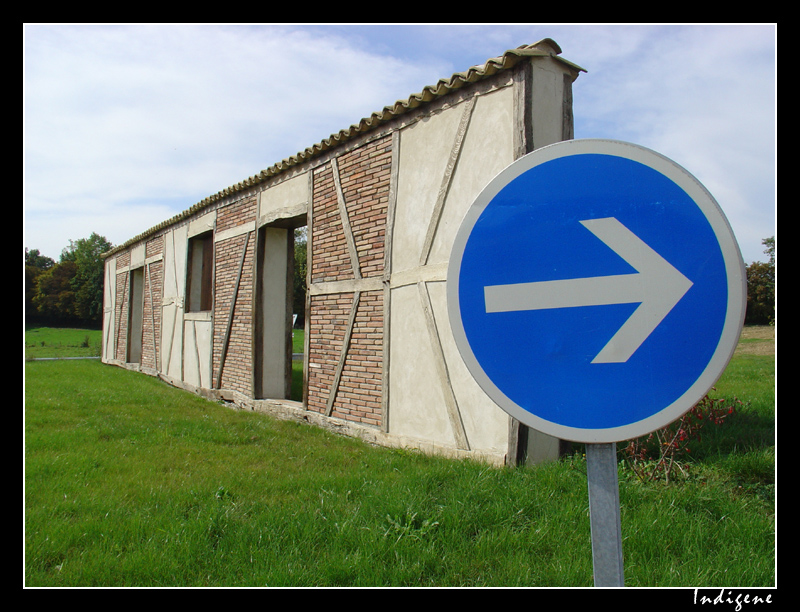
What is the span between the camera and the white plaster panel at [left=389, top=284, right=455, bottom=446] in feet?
16.7

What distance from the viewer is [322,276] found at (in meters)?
6.95

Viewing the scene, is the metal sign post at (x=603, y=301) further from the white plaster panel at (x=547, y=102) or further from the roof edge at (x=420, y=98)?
the roof edge at (x=420, y=98)

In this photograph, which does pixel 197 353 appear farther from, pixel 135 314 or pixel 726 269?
pixel 726 269

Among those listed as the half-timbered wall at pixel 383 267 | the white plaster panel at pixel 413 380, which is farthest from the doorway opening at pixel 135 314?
the white plaster panel at pixel 413 380

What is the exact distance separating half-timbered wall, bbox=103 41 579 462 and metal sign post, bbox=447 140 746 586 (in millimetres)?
3252

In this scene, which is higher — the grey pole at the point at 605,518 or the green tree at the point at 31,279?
the green tree at the point at 31,279

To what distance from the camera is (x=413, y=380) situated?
5363mm

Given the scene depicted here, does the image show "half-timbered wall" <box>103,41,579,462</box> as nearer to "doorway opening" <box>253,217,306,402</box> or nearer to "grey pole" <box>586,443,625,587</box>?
"doorway opening" <box>253,217,306,402</box>

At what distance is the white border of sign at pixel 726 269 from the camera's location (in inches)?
44.2

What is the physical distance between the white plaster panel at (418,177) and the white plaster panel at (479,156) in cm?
22

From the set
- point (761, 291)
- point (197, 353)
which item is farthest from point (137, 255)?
point (761, 291)

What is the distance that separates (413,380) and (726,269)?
14.3 ft

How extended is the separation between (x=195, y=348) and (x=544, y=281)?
10948 mm

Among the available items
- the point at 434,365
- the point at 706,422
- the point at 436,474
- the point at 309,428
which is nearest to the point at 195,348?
the point at 309,428
